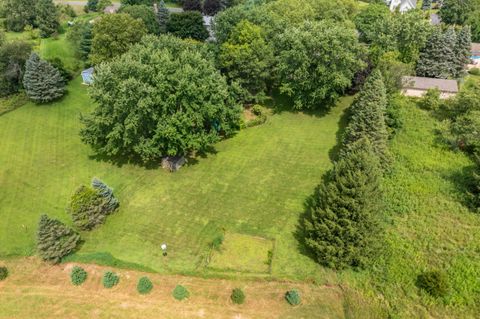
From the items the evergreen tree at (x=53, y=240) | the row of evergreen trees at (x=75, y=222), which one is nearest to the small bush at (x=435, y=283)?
the row of evergreen trees at (x=75, y=222)

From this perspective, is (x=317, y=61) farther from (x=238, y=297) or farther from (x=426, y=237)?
(x=238, y=297)

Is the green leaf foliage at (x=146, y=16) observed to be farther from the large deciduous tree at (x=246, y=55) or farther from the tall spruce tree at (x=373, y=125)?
the tall spruce tree at (x=373, y=125)

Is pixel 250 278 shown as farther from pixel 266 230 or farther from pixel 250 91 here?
pixel 250 91

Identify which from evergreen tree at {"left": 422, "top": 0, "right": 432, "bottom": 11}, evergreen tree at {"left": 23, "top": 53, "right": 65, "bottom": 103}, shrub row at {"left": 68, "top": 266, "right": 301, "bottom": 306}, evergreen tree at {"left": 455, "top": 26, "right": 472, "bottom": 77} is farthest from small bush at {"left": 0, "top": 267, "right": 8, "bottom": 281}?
evergreen tree at {"left": 422, "top": 0, "right": 432, "bottom": 11}

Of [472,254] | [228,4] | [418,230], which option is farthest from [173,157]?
[228,4]

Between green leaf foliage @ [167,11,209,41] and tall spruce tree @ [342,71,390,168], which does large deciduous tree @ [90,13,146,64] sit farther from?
tall spruce tree @ [342,71,390,168]

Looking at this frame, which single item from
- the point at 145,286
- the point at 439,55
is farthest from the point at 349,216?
the point at 439,55
